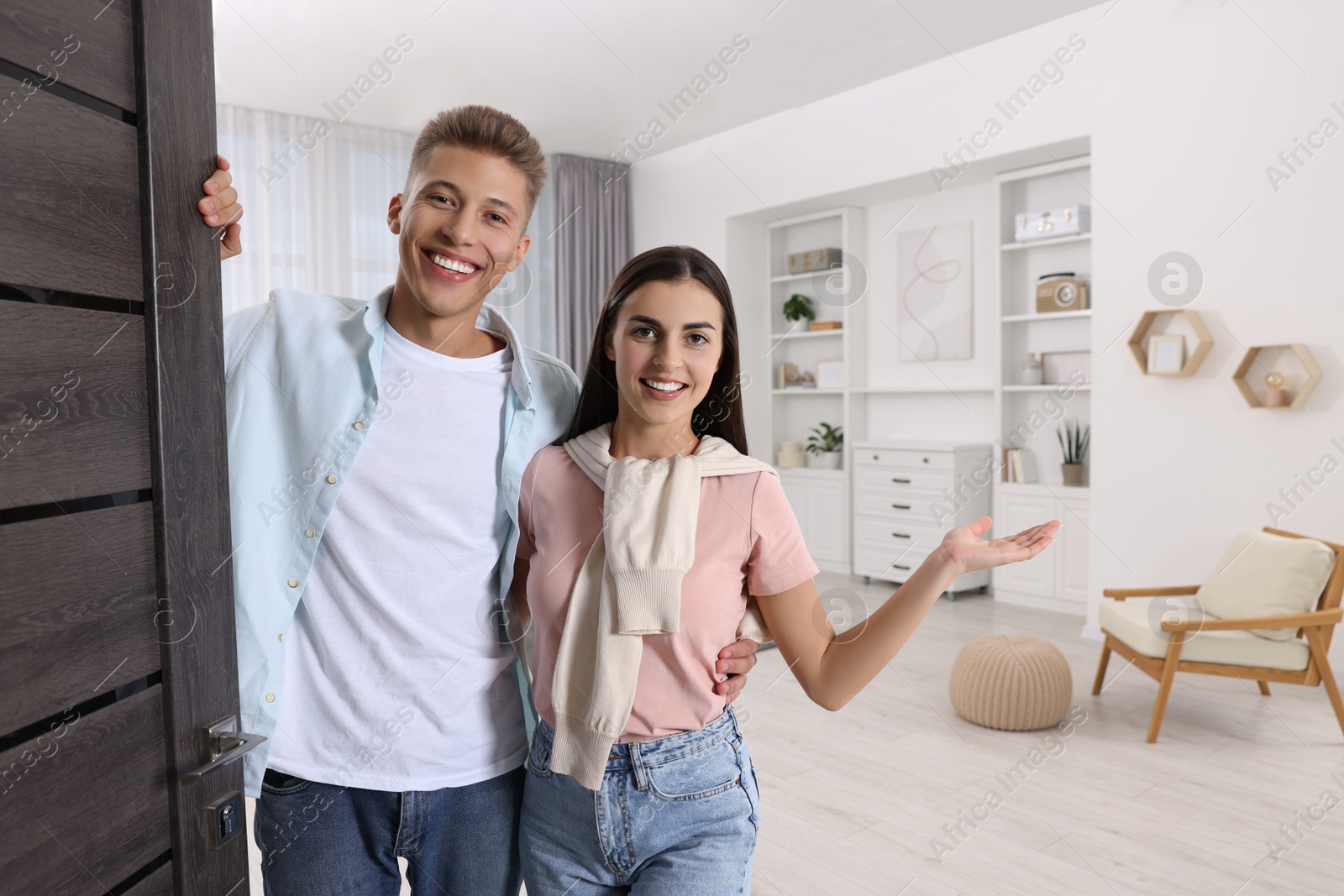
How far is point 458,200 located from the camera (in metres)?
1.24

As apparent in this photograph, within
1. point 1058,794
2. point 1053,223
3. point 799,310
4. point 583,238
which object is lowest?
point 1058,794

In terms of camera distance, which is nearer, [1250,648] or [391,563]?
[391,563]

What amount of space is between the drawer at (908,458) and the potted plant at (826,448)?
0.47 meters

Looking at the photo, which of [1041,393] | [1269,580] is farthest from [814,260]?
[1269,580]

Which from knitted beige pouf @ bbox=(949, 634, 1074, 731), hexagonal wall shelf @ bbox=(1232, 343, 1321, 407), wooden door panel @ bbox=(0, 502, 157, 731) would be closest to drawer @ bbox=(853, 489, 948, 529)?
hexagonal wall shelf @ bbox=(1232, 343, 1321, 407)

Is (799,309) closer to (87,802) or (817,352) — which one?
(817,352)

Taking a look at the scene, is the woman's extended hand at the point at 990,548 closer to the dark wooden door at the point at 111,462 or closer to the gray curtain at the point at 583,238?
the dark wooden door at the point at 111,462

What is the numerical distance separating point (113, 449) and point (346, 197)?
611 cm

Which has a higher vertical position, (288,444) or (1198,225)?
(1198,225)

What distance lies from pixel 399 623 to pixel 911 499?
5195 millimetres

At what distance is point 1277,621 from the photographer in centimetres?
331

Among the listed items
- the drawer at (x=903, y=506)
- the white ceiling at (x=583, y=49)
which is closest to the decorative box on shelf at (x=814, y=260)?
the white ceiling at (x=583, y=49)

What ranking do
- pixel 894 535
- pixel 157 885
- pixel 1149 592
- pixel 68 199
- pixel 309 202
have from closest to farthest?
pixel 68 199 → pixel 157 885 → pixel 1149 592 → pixel 894 535 → pixel 309 202

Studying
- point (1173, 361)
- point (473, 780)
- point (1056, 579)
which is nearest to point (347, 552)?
point (473, 780)
